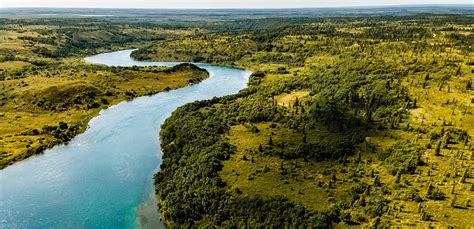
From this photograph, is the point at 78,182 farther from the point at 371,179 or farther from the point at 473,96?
the point at 473,96

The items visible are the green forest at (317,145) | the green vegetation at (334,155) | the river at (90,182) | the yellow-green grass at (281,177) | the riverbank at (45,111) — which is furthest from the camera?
the riverbank at (45,111)

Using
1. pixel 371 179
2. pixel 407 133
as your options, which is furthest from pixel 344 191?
pixel 407 133

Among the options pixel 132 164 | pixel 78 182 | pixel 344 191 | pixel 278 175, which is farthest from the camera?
pixel 132 164

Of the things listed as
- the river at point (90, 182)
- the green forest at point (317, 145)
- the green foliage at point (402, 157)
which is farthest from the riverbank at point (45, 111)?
the green foliage at point (402, 157)

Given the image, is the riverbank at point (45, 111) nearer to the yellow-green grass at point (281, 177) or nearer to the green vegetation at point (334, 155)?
the green vegetation at point (334, 155)

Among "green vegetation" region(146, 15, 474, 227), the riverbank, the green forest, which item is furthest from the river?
"green vegetation" region(146, 15, 474, 227)

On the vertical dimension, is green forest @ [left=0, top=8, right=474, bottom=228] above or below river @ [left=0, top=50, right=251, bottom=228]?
above

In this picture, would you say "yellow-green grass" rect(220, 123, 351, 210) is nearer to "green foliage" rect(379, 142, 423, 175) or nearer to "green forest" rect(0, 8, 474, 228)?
"green forest" rect(0, 8, 474, 228)
